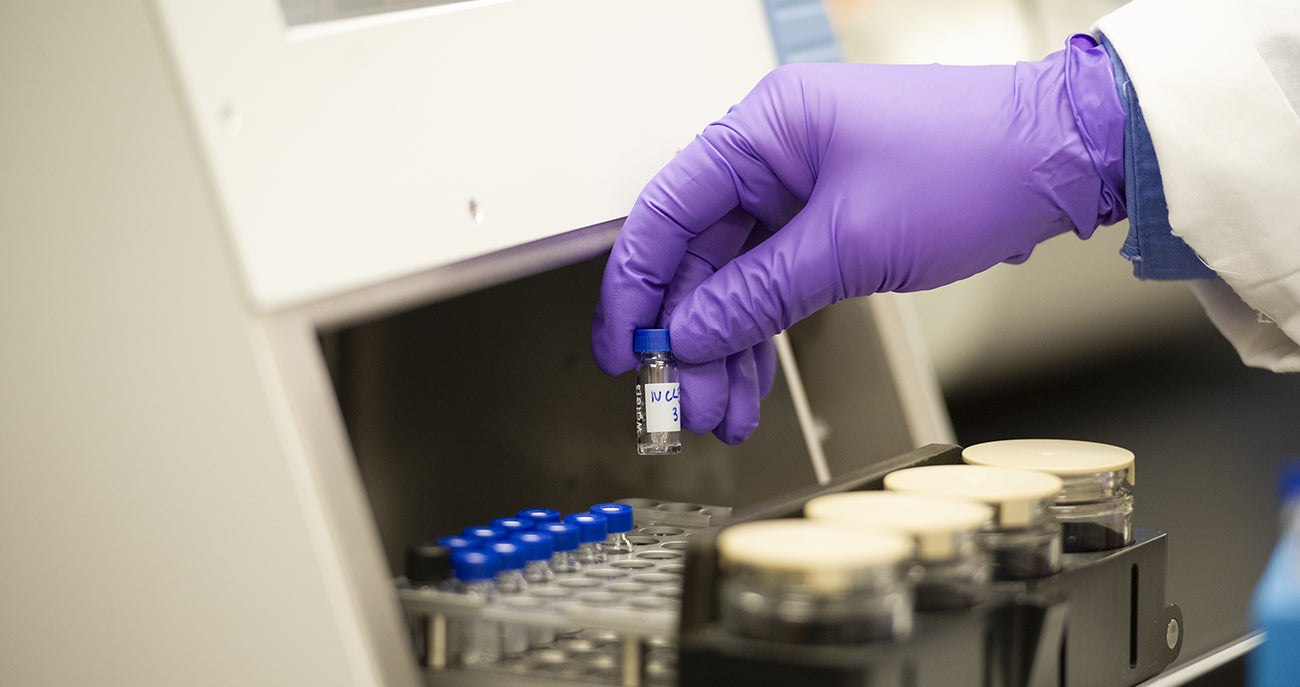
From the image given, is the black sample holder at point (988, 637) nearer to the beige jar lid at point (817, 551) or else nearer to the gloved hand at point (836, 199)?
the beige jar lid at point (817, 551)

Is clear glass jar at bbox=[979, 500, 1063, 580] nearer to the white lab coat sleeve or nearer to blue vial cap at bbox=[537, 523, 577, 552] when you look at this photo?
blue vial cap at bbox=[537, 523, 577, 552]

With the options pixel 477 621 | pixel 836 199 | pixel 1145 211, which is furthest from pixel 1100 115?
pixel 477 621

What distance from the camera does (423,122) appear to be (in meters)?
0.85

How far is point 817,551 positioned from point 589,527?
33 centimetres

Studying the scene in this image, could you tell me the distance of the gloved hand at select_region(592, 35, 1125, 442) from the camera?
3.39 ft

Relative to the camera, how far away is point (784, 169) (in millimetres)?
1070

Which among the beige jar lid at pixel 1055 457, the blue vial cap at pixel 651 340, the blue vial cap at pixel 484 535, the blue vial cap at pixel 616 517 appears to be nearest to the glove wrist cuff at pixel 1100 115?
the beige jar lid at pixel 1055 457

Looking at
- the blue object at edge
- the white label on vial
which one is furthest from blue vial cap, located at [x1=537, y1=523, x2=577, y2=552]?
the blue object at edge

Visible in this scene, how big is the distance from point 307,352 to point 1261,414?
2071 millimetres

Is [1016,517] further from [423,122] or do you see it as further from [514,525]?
[423,122]

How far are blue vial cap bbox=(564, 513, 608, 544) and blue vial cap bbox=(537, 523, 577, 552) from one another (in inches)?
0.4

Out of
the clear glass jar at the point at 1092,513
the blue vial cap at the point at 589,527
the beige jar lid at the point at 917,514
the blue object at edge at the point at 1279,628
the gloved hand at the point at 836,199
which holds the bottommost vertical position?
the blue object at edge at the point at 1279,628

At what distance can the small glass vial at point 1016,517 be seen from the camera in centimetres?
74

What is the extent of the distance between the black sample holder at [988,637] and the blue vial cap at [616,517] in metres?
0.19
